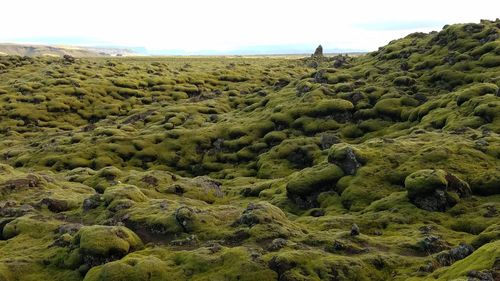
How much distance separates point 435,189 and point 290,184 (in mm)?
14553

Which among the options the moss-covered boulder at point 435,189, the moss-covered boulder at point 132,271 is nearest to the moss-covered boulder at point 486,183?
the moss-covered boulder at point 435,189

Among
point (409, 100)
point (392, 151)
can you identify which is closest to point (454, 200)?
point (392, 151)

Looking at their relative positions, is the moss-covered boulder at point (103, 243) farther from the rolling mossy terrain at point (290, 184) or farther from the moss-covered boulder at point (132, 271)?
the moss-covered boulder at point (132, 271)

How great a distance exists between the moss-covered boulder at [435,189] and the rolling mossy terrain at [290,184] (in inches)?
4.6

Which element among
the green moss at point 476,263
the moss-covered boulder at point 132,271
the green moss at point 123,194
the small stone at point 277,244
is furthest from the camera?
the green moss at point 123,194

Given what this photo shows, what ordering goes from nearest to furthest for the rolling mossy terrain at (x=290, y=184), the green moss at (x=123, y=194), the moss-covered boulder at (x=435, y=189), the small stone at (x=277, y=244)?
the rolling mossy terrain at (x=290, y=184)
the small stone at (x=277, y=244)
the moss-covered boulder at (x=435, y=189)
the green moss at (x=123, y=194)

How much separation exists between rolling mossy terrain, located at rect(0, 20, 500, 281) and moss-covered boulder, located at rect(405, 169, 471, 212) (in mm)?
117

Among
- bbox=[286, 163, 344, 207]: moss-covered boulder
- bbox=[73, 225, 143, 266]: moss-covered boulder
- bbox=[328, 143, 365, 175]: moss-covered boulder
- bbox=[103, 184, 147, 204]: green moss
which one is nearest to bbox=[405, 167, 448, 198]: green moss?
bbox=[328, 143, 365, 175]: moss-covered boulder

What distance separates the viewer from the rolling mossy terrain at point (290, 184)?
30.7 m

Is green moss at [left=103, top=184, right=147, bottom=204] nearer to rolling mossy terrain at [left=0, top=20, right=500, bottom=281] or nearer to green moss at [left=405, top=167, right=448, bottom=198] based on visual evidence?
rolling mossy terrain at [left=0, top=20, right=500, bottom=281]

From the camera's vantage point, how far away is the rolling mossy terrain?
3073 centimetres

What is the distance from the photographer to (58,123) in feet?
393

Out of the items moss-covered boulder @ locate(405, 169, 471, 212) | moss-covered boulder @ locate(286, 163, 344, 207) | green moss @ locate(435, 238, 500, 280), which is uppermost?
green moss @ locate(435, 238, 500, 280)

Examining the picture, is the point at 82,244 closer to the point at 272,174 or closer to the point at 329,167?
the point at 329,167
